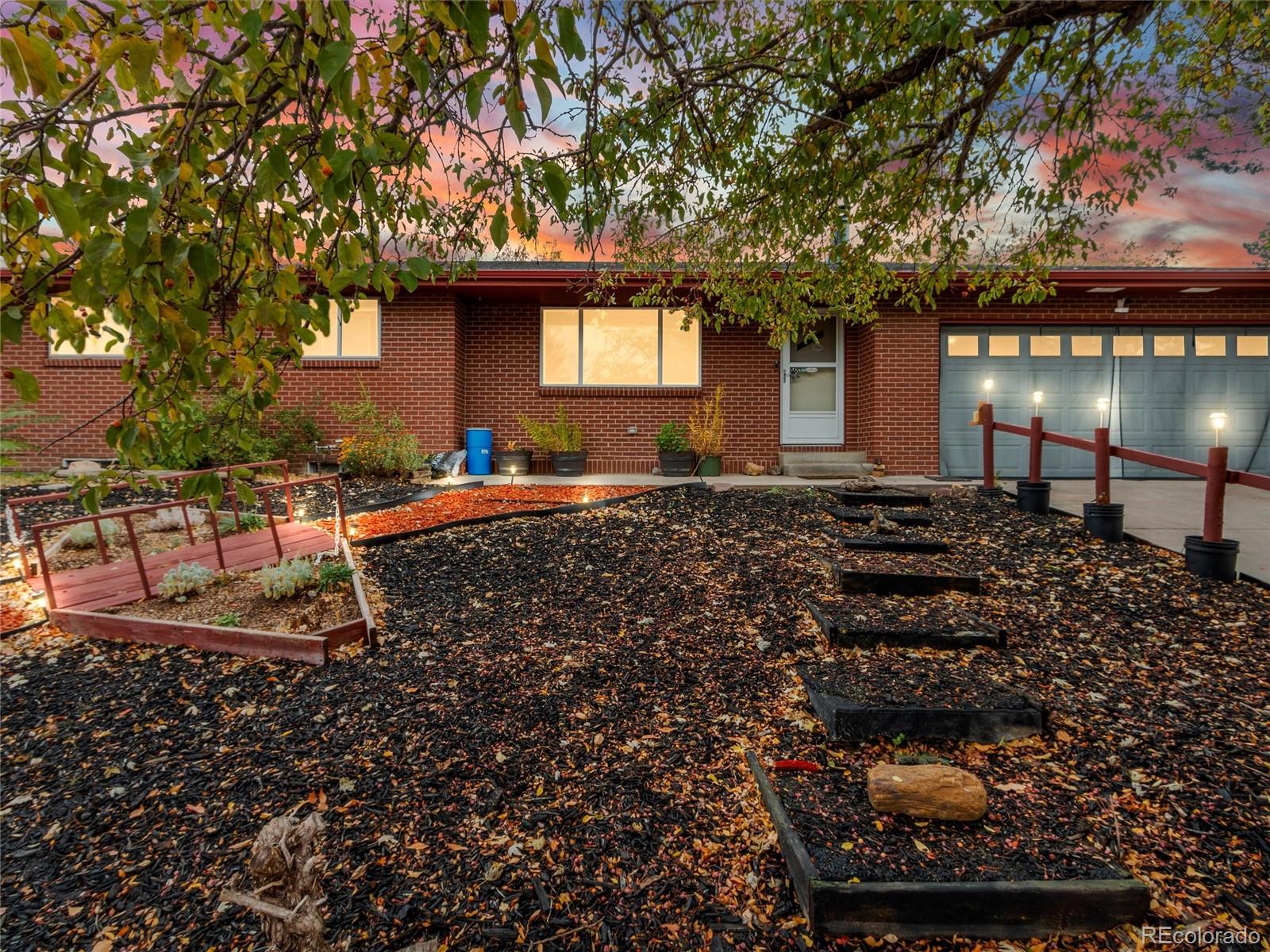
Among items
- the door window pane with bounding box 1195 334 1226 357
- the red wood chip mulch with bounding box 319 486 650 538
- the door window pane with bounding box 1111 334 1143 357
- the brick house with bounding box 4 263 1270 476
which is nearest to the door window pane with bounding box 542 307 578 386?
the brick house with bounding box 4 263 1270 476

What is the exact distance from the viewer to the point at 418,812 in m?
2.10

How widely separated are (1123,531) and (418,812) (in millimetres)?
5630

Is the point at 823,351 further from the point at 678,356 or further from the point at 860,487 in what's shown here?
the point at 860,487

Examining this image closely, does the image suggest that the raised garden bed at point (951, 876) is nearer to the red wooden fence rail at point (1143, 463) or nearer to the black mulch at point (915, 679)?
the black mulch at point (915, 679)

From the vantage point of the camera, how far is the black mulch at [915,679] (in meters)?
2.48

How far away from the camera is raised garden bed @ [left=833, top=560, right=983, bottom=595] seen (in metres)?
3.85

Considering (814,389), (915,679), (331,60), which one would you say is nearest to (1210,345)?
(814,389)

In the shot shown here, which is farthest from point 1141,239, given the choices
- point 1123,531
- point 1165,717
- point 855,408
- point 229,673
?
point 229,673

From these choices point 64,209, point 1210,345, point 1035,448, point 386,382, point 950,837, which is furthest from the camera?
point 386,382

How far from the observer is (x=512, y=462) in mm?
9602

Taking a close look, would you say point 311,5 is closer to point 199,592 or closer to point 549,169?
point 549,169

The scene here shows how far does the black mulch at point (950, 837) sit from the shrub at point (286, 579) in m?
3.23

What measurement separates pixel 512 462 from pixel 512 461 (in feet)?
0.04

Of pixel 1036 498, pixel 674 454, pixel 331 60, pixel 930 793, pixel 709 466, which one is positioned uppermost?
pixel 331 60
